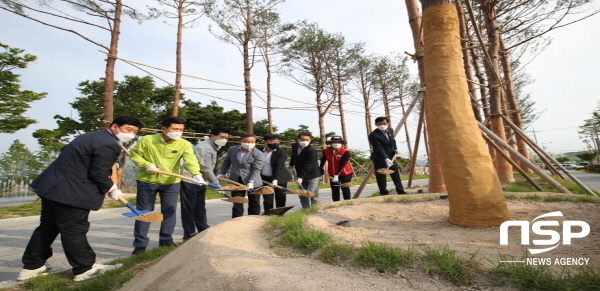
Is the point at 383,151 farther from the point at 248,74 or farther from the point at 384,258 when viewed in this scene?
the point at 248,74

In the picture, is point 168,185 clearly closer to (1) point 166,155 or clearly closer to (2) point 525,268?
(1) point 166,155

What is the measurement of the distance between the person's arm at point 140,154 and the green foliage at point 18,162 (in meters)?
31.4

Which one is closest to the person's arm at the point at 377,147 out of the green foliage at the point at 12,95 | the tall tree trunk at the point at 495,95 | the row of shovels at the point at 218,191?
the row of shovels at the point at 218,191

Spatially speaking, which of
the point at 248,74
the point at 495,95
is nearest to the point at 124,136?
the point at 495,95

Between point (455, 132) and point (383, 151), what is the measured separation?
2914mm

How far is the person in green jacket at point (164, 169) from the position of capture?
3.98m

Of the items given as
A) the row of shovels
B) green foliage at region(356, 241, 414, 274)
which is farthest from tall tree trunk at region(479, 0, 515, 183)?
green foliage at region(356, 241, 414, 274)

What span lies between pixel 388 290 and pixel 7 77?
19.1 meters

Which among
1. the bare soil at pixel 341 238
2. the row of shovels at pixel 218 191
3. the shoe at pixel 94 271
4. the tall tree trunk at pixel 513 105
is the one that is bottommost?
the shoe at pixel 94 271

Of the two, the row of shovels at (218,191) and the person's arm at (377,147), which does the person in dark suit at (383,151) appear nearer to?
the person's arm at (377,147)

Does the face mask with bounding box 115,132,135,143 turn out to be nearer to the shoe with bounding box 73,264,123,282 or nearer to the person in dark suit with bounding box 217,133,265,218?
the shoe with bounding box 73,264,123,282

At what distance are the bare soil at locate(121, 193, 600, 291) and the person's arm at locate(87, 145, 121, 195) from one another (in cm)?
98

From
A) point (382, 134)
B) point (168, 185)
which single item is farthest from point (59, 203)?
point (382, 134)

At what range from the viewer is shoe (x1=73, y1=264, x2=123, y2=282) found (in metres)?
3.03
